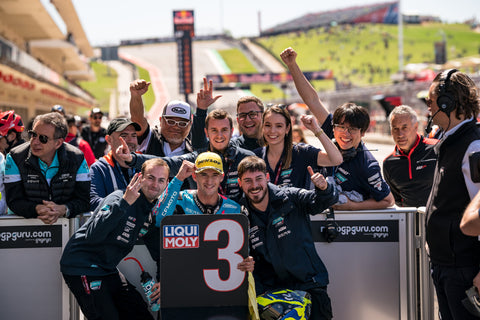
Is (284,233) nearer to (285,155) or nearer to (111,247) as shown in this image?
(285,155)

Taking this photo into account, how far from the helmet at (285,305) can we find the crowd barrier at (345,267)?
78cm

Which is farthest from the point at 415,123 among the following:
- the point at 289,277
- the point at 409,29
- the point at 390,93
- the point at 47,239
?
the point at 409,29

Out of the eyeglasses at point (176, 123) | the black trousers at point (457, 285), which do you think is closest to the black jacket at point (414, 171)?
the black trousers at point (457, 285)

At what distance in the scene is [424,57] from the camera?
106375mm

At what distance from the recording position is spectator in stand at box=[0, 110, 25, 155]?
5852mm

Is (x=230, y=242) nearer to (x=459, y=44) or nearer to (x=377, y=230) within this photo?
(x=377, y=230)

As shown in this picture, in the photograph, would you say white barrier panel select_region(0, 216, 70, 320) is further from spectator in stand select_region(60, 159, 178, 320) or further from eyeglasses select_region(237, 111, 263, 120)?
eyeglasses select_region(237, 111, 263, 120)

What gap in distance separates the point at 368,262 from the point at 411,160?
1262 millimetres

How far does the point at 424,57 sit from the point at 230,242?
112 metres

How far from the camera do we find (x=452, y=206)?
311 cm

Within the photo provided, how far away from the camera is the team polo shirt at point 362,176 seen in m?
4.45

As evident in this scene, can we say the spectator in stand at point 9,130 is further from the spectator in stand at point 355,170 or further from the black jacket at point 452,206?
the black jacket at point 452,206

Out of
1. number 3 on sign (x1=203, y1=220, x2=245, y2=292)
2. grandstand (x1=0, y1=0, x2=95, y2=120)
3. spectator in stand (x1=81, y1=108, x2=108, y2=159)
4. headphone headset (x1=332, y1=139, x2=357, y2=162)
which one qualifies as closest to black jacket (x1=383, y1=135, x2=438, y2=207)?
headphone headset (x1=332, y1=139, x2=357, y2=162)

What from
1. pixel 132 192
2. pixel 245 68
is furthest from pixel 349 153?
pixel 245 68
